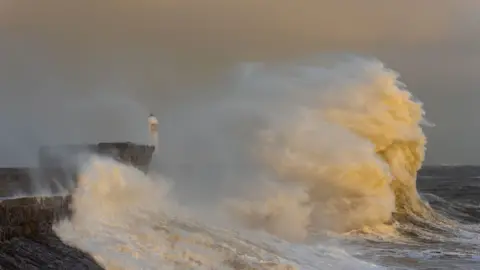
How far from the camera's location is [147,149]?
1549 centimetres

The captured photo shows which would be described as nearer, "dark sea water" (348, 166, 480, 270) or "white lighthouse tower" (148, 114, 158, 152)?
"dark sea water" (348, 166, 480, 270)

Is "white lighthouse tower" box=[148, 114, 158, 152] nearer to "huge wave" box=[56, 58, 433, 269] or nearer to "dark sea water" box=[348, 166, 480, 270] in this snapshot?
"huge wave" box=[56, 58, 433, 269]

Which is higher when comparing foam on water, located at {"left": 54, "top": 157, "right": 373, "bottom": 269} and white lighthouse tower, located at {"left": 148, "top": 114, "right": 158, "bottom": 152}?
white lighthouse tower, located at {"left": 148, "top": 114, "right": 158, "bottom": 152}

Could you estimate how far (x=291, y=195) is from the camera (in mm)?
17234

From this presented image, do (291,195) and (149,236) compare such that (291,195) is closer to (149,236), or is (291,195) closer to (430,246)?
(430,246)

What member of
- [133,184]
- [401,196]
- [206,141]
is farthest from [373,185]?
[133,184]

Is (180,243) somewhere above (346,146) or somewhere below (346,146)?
below

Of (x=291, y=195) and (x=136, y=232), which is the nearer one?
(x=136, y=232)

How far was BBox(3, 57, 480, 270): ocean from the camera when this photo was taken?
10.3 metres

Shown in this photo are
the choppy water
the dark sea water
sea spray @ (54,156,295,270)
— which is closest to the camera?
sea spray @ (54,156,295,270)

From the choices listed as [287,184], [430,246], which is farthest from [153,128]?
[430,246]

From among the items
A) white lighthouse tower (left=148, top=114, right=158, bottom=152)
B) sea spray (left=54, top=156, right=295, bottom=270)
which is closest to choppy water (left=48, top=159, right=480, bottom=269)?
sea spray (left=54, top=156, right=295, bottom=270)

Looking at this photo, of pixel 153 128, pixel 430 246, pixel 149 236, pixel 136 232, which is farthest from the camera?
pixel 153 128

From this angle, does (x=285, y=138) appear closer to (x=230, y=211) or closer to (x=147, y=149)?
(x=230, y=211)
